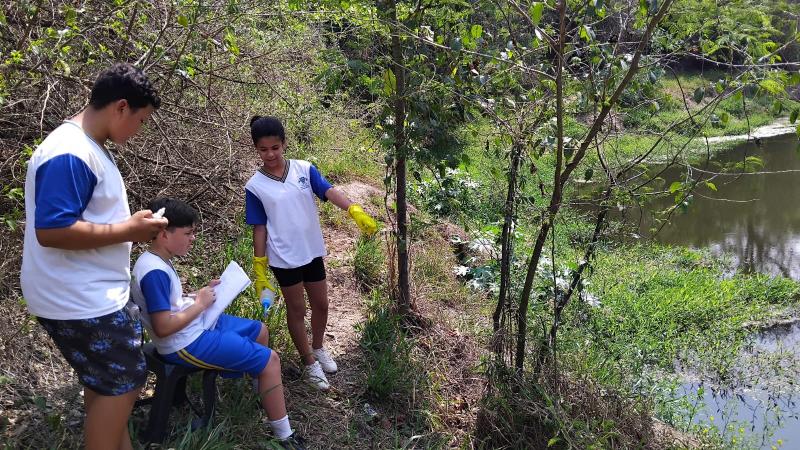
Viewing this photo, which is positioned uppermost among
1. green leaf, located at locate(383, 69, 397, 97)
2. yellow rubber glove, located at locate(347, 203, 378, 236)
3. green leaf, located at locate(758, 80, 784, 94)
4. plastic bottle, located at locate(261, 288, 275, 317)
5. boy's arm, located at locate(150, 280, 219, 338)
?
green leaf, located at locate(383, 69, 397, 97)

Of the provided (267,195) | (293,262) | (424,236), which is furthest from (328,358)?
(424,236)

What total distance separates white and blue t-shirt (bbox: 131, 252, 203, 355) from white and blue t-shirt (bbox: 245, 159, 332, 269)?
62 cm

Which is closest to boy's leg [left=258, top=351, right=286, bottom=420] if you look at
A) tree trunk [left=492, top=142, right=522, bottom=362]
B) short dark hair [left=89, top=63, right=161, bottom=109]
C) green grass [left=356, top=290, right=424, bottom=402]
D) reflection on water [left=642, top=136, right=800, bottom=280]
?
green grass [left=356, top=290, right=424, bottom=402]

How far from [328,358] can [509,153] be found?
4.63 feet

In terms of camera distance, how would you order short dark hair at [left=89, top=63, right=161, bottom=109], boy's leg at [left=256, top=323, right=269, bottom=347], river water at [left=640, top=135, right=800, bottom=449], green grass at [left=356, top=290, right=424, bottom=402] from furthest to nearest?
river water at [left=640, top=135, right=800, bottom=449]
green grass at [left=356, top=290, right=424, bottom=402]
boy's leg at [left=256, top=323, right=269, bottom=347]
short dark hair at [left=89, top=63, right=161, bottom=109]

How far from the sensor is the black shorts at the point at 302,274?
3.00 m

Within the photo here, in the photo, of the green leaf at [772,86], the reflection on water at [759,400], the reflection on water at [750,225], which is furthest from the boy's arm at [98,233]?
the reflection on water at [750,225]

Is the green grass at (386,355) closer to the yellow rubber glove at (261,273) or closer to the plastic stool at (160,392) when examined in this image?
the yellow rubber glove at (261,273)

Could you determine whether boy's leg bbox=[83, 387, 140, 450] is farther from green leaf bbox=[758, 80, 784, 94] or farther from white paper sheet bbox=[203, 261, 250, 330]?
green leaf bbox=[758, 80, 784, 94]

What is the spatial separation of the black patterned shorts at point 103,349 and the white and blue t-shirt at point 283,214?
950 millimetres

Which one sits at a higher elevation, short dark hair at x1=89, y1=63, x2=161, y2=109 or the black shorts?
short dark hair at x1=89, y1=63, x2=161, y2=109

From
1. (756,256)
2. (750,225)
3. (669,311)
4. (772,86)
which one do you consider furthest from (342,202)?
(750,225)

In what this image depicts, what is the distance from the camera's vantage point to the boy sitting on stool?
2258mm

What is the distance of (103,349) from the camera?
1970mm
